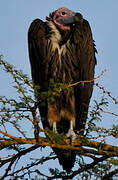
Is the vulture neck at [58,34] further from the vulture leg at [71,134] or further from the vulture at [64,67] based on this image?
the vulture leg at [71,134]

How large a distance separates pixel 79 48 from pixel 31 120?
8.83 ft

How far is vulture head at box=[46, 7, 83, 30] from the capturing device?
6487 mm

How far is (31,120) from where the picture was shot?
3527 mm

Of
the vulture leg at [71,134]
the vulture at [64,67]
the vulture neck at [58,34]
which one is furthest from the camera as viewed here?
the vulture neck at [58,34]

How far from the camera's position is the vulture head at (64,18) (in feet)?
21.3

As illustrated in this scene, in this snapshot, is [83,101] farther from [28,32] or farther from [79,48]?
[28,32]

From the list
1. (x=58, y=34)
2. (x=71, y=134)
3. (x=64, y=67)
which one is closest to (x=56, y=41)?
(x=58, y=34)

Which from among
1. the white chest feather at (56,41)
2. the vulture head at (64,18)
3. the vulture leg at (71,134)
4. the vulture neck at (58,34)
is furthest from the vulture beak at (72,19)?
the vulture leg at (71,134)

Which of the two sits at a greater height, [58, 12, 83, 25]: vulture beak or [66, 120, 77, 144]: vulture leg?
[58, 12, 83, 25]: vulture beak

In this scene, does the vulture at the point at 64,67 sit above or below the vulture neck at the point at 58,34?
below

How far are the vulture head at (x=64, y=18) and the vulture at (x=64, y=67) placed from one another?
16 centimetres

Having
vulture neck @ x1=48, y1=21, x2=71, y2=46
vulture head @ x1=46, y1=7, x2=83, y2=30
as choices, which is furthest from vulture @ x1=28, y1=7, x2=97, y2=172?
vulture head @ x1=46, y1=7, x2=83, y2=30

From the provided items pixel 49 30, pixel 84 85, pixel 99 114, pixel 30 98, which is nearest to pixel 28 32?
pixel 49 30

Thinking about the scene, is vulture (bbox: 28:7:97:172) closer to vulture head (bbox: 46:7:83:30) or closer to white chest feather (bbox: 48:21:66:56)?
white chest feather (bbox: 48:21:66:56)
